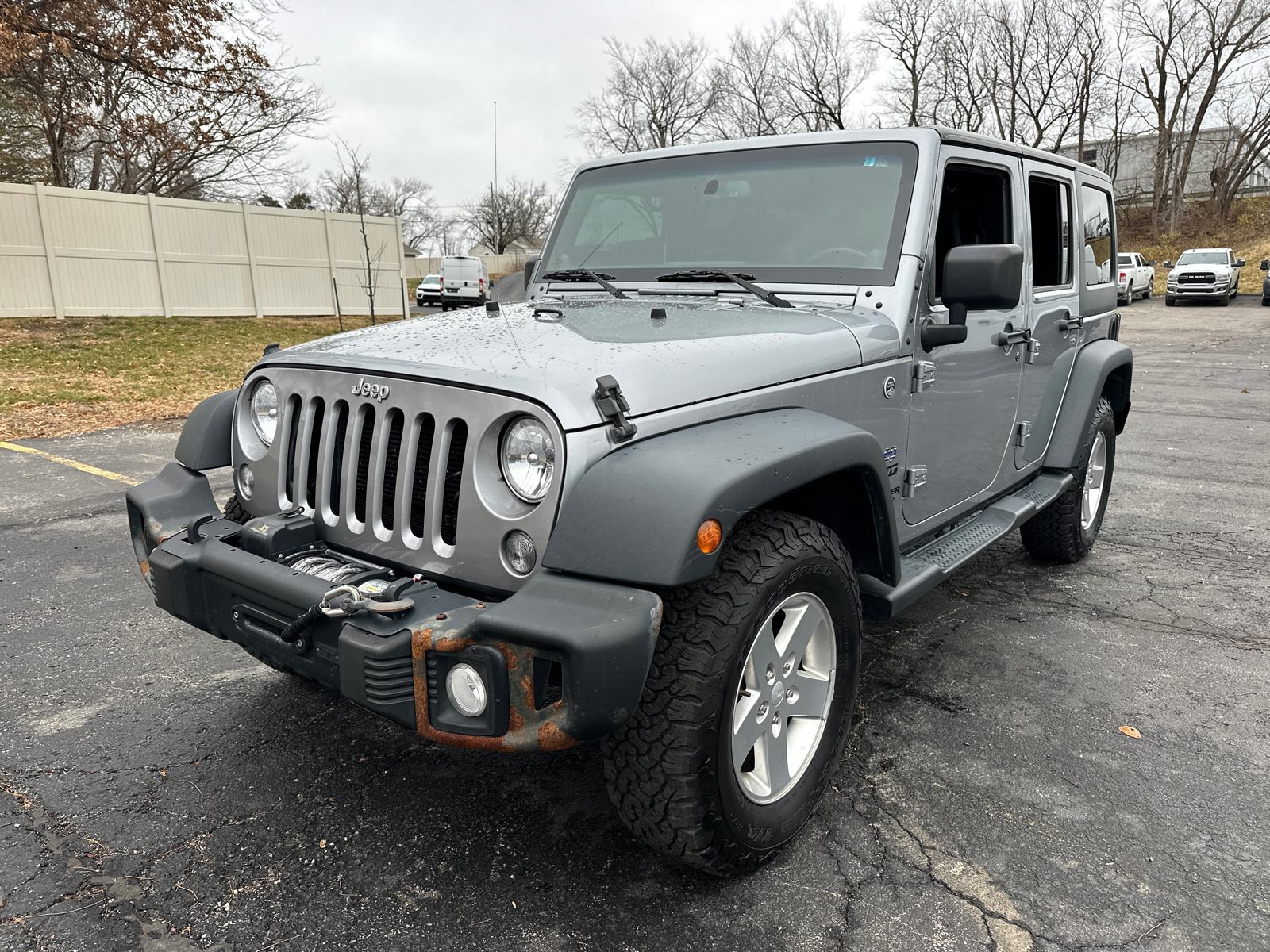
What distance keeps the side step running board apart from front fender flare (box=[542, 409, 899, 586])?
0.78m

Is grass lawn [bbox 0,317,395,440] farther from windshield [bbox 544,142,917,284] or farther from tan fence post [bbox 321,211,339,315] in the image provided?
windshield [bbox 544,142,917,284]

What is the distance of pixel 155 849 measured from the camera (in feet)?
7.99

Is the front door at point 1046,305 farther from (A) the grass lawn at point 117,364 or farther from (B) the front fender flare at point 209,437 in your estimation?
(A) the grass lawn at point 117,364

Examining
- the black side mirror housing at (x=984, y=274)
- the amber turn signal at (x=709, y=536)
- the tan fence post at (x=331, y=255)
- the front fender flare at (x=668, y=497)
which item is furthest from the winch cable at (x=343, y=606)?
the tan fence post at (x=331, y=255)

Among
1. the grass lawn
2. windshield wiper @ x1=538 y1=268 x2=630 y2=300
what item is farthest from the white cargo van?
windshield wiper @ x1=538 y1=268 x2=630 y2=300

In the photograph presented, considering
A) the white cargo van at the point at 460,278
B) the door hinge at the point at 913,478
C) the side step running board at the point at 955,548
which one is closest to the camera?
the side step running board at the point at 955,548

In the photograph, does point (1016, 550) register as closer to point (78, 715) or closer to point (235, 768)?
point (235, 768)

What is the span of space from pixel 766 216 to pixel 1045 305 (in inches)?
64.2

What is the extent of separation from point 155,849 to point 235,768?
43 cm

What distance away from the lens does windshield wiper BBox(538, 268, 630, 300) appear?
3317 millimetres

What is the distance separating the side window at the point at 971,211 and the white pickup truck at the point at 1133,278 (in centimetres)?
2730

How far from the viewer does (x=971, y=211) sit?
11.9ft

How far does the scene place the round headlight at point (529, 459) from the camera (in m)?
2.07

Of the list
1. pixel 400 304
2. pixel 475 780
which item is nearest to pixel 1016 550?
pixel 475 780
